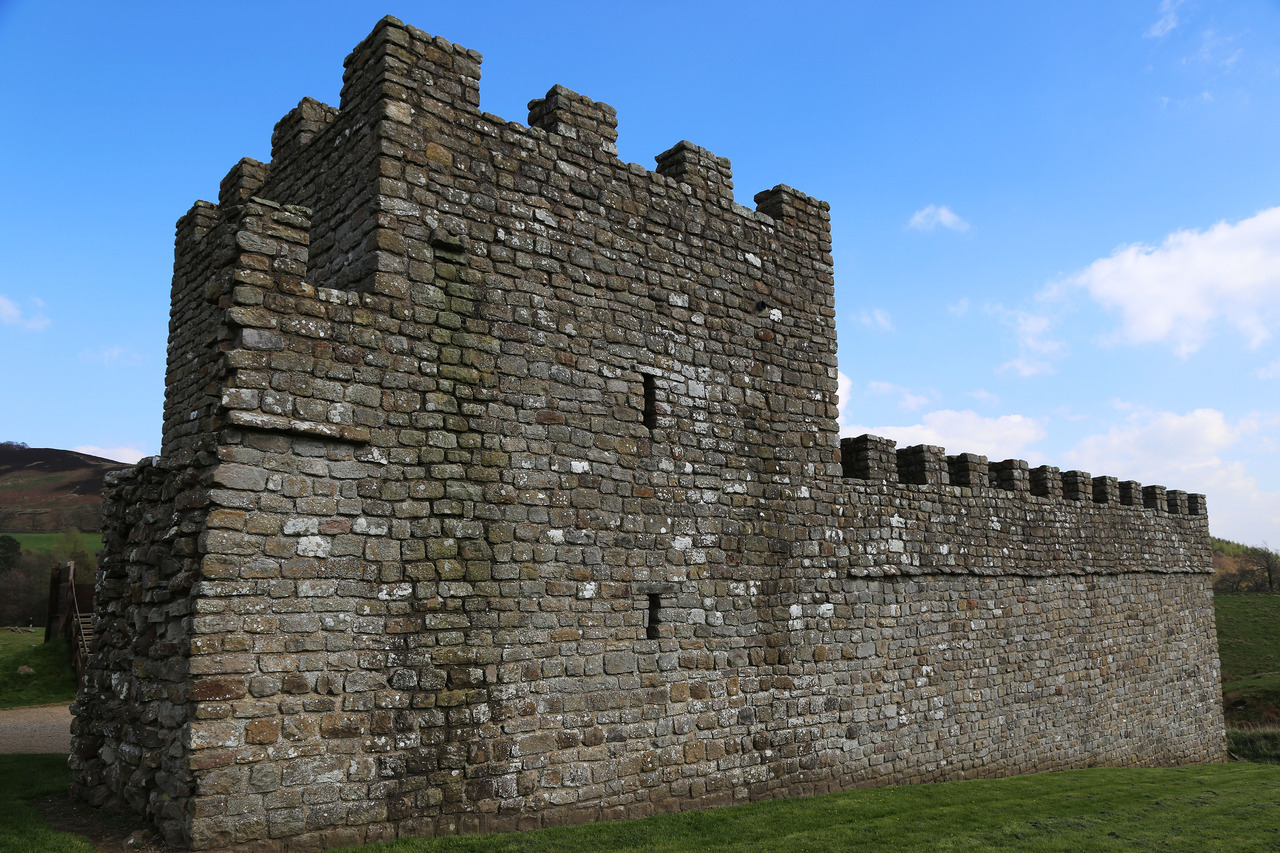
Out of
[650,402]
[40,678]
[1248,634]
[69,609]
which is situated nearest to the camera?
[650,402]

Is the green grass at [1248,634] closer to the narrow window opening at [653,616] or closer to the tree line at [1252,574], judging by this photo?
the tree line at [1252,574]

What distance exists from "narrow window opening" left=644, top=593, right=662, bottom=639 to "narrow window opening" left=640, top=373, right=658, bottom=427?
1809mm

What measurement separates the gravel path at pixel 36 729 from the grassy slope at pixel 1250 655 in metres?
27.8

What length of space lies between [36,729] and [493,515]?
1128 cm

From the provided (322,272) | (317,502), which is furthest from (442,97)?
(317,502)

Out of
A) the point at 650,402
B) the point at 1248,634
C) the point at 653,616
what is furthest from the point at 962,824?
the point at 1248,634

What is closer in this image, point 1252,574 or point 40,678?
point 40,678

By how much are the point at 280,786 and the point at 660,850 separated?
3.00 meters

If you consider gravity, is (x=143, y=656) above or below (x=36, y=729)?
above

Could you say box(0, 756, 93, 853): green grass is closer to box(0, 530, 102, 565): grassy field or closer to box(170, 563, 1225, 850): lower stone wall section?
box(170, 563, 1225, 850): lower stone wall section

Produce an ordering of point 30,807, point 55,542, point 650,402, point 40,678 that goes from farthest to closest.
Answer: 1. point 55,542
2. point 40,678
3. point 650,402
4. point 30,807

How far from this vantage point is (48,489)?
1956 inches

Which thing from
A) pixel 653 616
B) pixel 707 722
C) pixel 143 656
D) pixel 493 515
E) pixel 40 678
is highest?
pixel 493 515

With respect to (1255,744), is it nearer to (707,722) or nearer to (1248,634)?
(707,722)
